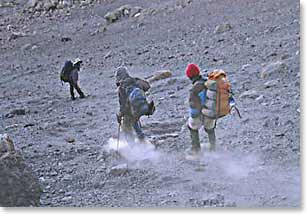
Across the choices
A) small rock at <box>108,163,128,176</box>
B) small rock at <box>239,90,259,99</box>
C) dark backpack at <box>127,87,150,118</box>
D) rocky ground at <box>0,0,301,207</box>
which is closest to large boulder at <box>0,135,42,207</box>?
rocky ground at <box>0,0,301,207</box>

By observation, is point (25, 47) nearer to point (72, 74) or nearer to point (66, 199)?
point (72, 74)

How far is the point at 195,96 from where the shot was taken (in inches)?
76.5

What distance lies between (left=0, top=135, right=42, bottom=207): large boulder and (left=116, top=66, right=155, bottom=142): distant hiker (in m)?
0.25

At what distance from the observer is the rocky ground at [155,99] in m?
1.91

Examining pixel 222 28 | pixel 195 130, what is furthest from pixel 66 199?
pixel 222 28

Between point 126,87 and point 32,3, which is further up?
point 32,3

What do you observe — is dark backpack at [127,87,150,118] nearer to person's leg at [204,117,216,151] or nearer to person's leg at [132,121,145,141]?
person's leg at [132,121,145,141]

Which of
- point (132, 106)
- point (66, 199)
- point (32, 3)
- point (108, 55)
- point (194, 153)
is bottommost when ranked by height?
point (66, 199)

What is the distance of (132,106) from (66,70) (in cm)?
20

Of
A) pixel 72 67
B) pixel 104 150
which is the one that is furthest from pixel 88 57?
pixel 104 150

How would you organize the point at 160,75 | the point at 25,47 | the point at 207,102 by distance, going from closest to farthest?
1. the point at 207,102
2. the point at 160,75
3. the point at 25,47

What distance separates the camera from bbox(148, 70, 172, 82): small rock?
6.60 ft

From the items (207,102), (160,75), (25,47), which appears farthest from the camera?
(25,47)

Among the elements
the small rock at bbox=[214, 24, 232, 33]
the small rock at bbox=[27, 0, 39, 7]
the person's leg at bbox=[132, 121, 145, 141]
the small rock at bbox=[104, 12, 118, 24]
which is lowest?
the person's leg at bbox=[132, 121, 145, 141]
